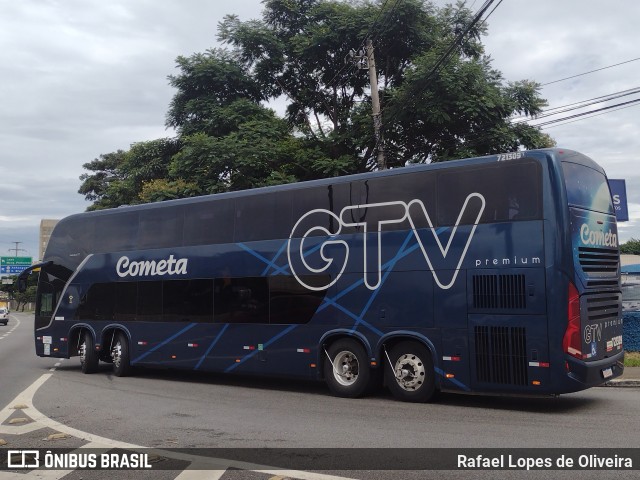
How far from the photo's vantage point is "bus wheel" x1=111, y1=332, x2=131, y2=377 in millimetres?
15523

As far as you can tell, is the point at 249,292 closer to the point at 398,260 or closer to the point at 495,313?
the point at 398,260

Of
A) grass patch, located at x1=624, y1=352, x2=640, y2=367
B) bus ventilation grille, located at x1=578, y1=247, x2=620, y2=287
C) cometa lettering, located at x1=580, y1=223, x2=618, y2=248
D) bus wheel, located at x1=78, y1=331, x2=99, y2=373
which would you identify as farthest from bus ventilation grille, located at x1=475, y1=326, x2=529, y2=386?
bus wheel, located at x1=78, y1=331, x2=99, y2=373

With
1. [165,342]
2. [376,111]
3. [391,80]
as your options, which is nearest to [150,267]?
[165,342]

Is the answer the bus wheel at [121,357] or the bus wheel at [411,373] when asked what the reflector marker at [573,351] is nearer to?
the bus wheel at [411,373]

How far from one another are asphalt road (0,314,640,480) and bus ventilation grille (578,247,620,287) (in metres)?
1.96

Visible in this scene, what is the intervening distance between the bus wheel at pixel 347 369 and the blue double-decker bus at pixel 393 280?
29 mm

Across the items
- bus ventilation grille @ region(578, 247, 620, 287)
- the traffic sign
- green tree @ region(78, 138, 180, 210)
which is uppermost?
green tree @ region(78, 138, 180, 210)

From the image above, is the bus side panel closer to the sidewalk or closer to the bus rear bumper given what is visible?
the bus rear bumper

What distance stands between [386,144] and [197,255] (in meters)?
10.5

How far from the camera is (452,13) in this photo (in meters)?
24.1

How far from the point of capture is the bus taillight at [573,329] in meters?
9.12

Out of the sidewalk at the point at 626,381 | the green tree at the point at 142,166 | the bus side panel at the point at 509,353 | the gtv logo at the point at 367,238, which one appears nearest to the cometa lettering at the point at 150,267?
the gtv logo at the point at 367,238

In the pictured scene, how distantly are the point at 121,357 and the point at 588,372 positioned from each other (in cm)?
1091

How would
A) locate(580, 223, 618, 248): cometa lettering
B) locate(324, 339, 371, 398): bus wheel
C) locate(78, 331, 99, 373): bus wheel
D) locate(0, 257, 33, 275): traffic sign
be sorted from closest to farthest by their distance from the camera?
locate(580, 223, 618, 248): cometa lettering
locate(324, 339, 371, 398): bus wheel
locate(78, 331, 99, 373): bus wheel
locate(0, 257, 33, 275): traffic sign
